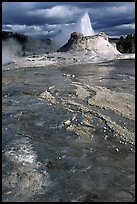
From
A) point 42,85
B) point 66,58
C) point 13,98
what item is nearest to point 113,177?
point 13,98

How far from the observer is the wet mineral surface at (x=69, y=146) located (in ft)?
18.0

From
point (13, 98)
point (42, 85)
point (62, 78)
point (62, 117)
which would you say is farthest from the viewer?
point (62, 78)

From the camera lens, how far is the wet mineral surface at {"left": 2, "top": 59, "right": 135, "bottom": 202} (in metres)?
5.50

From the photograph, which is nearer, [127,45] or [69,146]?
[69,146]

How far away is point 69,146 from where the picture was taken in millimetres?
7367

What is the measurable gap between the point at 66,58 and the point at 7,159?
849 inches

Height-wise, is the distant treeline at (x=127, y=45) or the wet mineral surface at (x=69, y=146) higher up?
the distant treeline at (x=127, y=45)

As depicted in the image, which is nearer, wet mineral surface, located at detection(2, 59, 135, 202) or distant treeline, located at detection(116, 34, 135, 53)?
wet mineral surface, located at detection(2, 59, 135, 202)

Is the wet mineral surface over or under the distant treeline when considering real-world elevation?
under

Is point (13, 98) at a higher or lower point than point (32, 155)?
higher

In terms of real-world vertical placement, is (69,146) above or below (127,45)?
below

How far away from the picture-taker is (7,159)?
22.0 feet

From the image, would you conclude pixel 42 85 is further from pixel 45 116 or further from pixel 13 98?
pixel 45 116

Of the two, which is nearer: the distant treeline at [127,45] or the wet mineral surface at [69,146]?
the wet mineral surface at [69,146]
